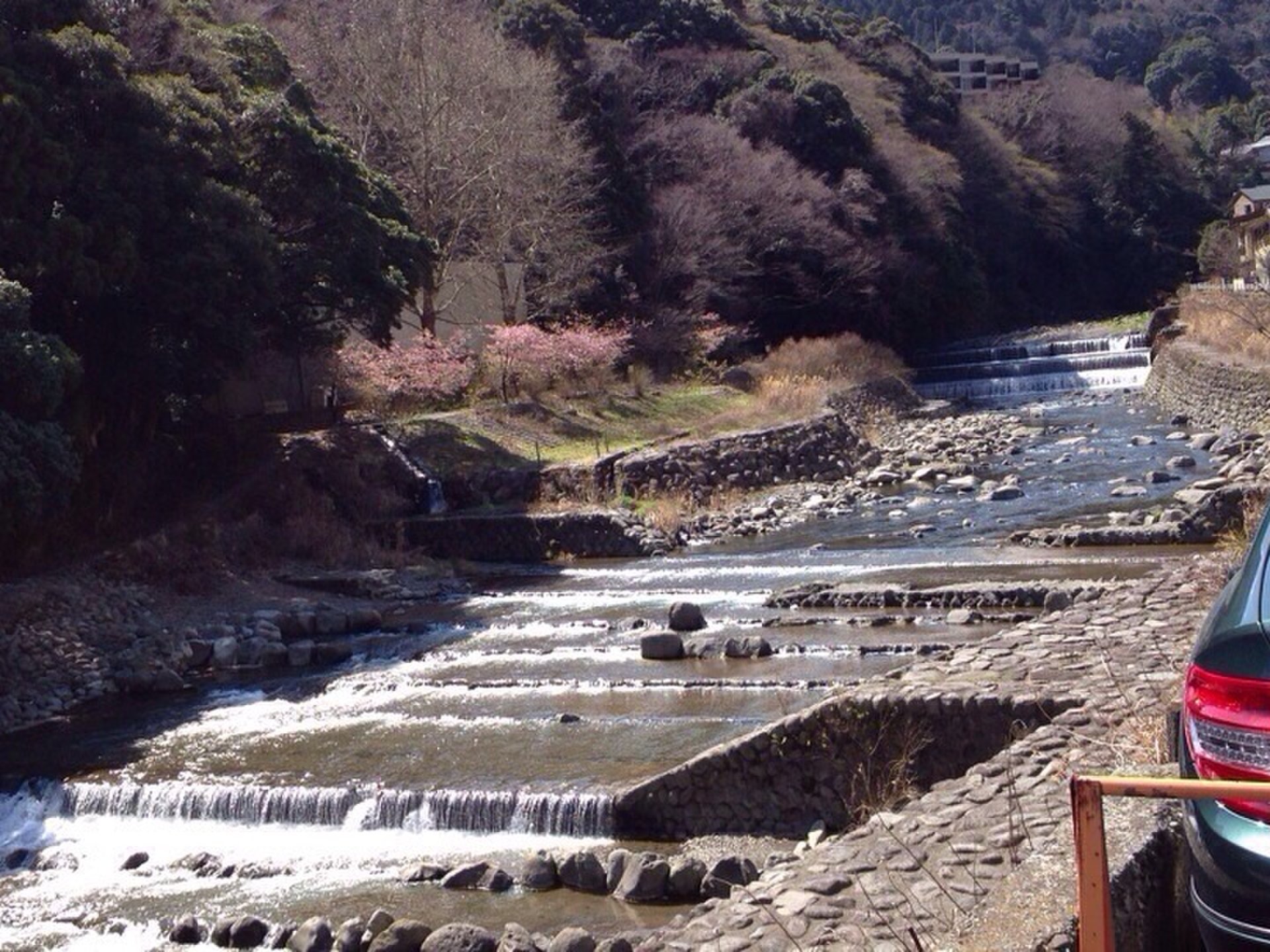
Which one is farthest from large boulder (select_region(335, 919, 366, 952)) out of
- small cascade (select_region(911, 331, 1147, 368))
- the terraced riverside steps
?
small cascade (select_region(911, 331, 1147, 368))

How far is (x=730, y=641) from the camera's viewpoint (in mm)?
15922

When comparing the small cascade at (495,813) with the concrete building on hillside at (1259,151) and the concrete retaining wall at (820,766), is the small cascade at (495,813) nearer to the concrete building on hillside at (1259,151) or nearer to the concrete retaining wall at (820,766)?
the concrete retaining wall at (820,766)

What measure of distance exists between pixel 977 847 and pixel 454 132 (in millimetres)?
30636

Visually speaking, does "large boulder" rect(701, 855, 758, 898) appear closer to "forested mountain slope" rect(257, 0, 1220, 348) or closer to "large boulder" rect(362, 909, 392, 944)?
"large boulder" rect(362, 909, 392, 944)

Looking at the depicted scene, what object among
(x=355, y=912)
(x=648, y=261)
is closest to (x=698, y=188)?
(x=648, y=261)

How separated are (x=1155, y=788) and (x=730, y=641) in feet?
41.2

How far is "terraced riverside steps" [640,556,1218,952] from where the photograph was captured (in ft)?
17.0

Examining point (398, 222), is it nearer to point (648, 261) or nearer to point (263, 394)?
point (263, 394)

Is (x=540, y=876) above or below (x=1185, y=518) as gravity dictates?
below

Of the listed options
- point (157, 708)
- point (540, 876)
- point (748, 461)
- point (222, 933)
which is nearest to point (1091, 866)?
point (540, 876)

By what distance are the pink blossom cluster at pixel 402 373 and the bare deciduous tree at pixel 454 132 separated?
5.71ft

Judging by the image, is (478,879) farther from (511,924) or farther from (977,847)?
(977,847)

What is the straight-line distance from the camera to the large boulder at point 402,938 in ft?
29.9

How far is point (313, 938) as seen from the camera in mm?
9539
